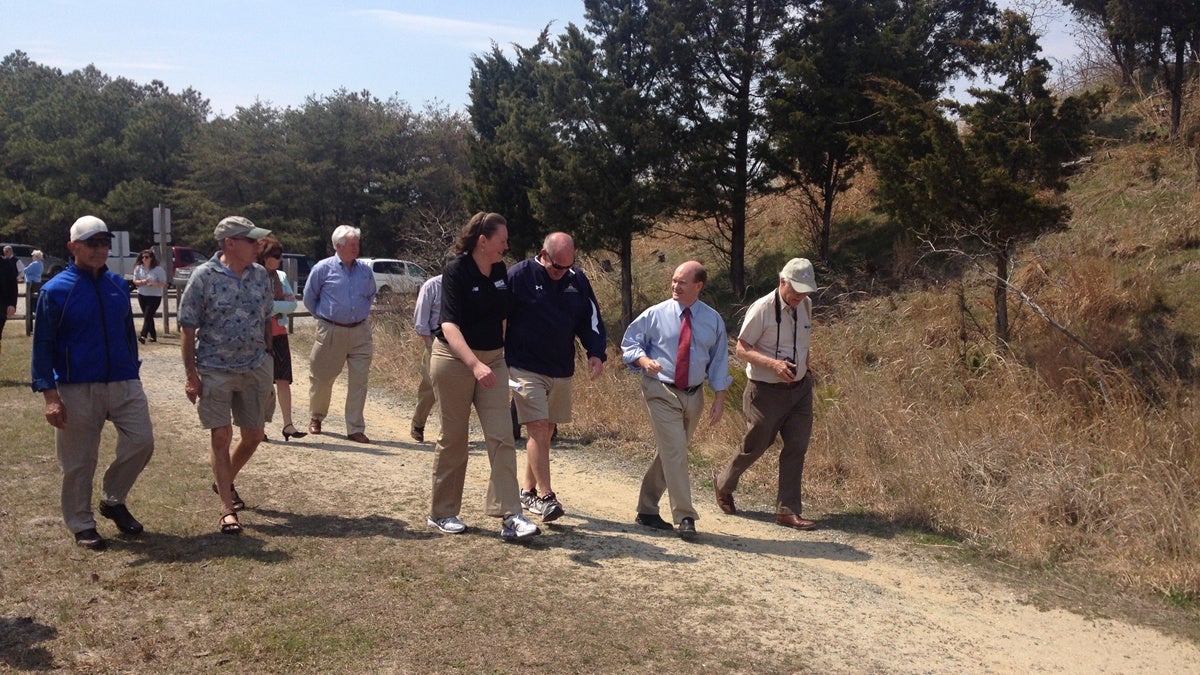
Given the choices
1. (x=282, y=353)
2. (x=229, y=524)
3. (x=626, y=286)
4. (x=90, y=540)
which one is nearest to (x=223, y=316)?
(x=229, y=524)

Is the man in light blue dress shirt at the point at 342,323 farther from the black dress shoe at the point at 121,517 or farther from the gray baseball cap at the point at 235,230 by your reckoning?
the black dress shoe at the point at 121,517

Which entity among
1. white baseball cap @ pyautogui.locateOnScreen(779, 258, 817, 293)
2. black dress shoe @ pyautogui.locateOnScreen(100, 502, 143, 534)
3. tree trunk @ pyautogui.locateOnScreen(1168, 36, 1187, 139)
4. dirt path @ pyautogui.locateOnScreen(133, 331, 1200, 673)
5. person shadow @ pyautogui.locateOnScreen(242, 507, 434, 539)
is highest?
tree trunk @ pyautogui.locateOnScreen(1168, 36, 1187, 139)

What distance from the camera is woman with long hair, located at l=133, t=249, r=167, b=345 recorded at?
17.7m

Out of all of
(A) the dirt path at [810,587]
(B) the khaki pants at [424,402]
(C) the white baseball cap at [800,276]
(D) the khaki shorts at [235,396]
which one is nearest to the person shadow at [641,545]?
(A) the dirt path at [810,587]

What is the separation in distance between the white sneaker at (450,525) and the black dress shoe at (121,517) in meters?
1.71

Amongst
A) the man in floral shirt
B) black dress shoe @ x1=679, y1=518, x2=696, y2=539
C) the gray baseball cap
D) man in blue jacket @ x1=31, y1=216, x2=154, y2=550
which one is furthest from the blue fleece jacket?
black dress shoe @ x1=679, y1=518, x2=696, y2=539

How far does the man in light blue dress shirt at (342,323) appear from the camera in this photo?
29.8 feet

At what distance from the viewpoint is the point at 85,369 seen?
5.51 m

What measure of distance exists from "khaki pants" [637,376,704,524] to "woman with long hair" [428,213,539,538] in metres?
0.96

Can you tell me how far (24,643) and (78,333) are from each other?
1.87m

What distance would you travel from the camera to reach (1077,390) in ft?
32.1

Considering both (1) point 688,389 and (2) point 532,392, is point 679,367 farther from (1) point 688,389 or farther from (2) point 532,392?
(2) point 532,392

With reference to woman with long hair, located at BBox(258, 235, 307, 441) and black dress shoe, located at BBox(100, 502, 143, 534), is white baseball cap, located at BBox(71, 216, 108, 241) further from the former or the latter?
woman with long hair, located at BBox(258, 235, 307, 441)

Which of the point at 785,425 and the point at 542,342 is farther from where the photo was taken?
the point at 785,425
